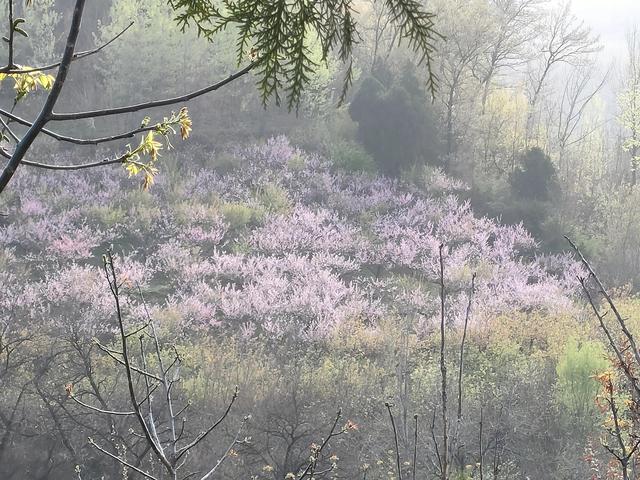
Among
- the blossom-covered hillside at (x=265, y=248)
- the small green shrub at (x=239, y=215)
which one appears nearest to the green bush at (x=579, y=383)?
the blossom-covered hillside at (x=265, y=248)

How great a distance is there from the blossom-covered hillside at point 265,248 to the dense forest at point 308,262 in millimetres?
70

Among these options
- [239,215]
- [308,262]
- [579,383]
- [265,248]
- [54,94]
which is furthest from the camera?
[239,215]

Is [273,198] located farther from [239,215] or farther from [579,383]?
A: [579,383]

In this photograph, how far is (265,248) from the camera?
521 inches

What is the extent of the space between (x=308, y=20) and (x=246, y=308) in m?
8.73

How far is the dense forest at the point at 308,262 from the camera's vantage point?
8.43ft

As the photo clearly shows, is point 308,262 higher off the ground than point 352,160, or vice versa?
point 352,160

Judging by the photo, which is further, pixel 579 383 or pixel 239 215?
pixel 239 215

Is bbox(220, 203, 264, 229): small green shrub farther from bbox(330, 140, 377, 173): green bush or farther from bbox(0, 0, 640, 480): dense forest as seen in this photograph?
bbox(330, 140, 377, 173): green bush

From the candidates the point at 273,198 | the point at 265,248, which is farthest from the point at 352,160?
the point at 265,248

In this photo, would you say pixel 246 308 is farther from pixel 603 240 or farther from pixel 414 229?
pixel 603 240

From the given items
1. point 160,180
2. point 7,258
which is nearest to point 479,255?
point 160,180

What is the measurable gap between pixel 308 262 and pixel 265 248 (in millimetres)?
1084

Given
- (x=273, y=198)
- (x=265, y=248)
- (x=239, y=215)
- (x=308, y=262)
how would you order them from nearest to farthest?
(x=308, y=262) → (x=265, y=248) → (x=239, y=215) → (x=273, y=198)
